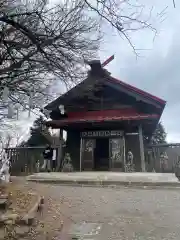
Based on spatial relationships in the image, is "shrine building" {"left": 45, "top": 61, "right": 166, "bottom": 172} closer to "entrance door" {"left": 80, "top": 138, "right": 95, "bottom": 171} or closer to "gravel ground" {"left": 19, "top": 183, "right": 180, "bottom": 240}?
"entrance door" {"left": 80, "top": 138, "right": 95, "bottom": 171}

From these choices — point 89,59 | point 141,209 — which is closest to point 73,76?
point 89,59

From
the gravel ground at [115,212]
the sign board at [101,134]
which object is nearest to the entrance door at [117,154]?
the sign board at [101,134]

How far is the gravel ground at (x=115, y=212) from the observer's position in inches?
245

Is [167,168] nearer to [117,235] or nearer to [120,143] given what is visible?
[120,143]

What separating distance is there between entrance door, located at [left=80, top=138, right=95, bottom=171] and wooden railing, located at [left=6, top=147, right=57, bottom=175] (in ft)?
8.60

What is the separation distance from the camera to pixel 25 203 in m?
7.71

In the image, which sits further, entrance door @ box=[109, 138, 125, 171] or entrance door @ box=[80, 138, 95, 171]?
entrance door @ box=[80, 138, 95, 171]

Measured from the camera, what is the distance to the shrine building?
17344 millimetres

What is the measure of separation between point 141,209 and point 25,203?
2981mm

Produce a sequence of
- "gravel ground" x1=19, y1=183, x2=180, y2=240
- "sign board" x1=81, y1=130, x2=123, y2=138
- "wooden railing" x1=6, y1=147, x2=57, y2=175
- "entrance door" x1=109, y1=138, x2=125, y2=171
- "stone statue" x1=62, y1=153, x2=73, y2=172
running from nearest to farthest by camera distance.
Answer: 1. "gravel ground" x1=19, y1=183, x2=180, y2=240
2. "entrance door" x1=109, y1=138, x2=125, y2=171
3. "stone statue" x1=62, y1=153, x2=73, y2=172
4. "sign board" x1=81, y1=130, x2=123, y2=138
5. "wooden railing" x1=6, y1=147, x2=57, y2=175

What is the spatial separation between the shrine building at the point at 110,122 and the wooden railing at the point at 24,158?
1.94 metres

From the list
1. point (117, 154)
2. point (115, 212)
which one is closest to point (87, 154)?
point (117, 154)

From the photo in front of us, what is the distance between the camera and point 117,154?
57.5 feet

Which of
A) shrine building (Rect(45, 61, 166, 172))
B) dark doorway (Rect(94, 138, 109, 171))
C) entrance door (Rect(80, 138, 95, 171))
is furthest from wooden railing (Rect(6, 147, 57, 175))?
dark doorway (Rect(94, 138, 109, 171))
